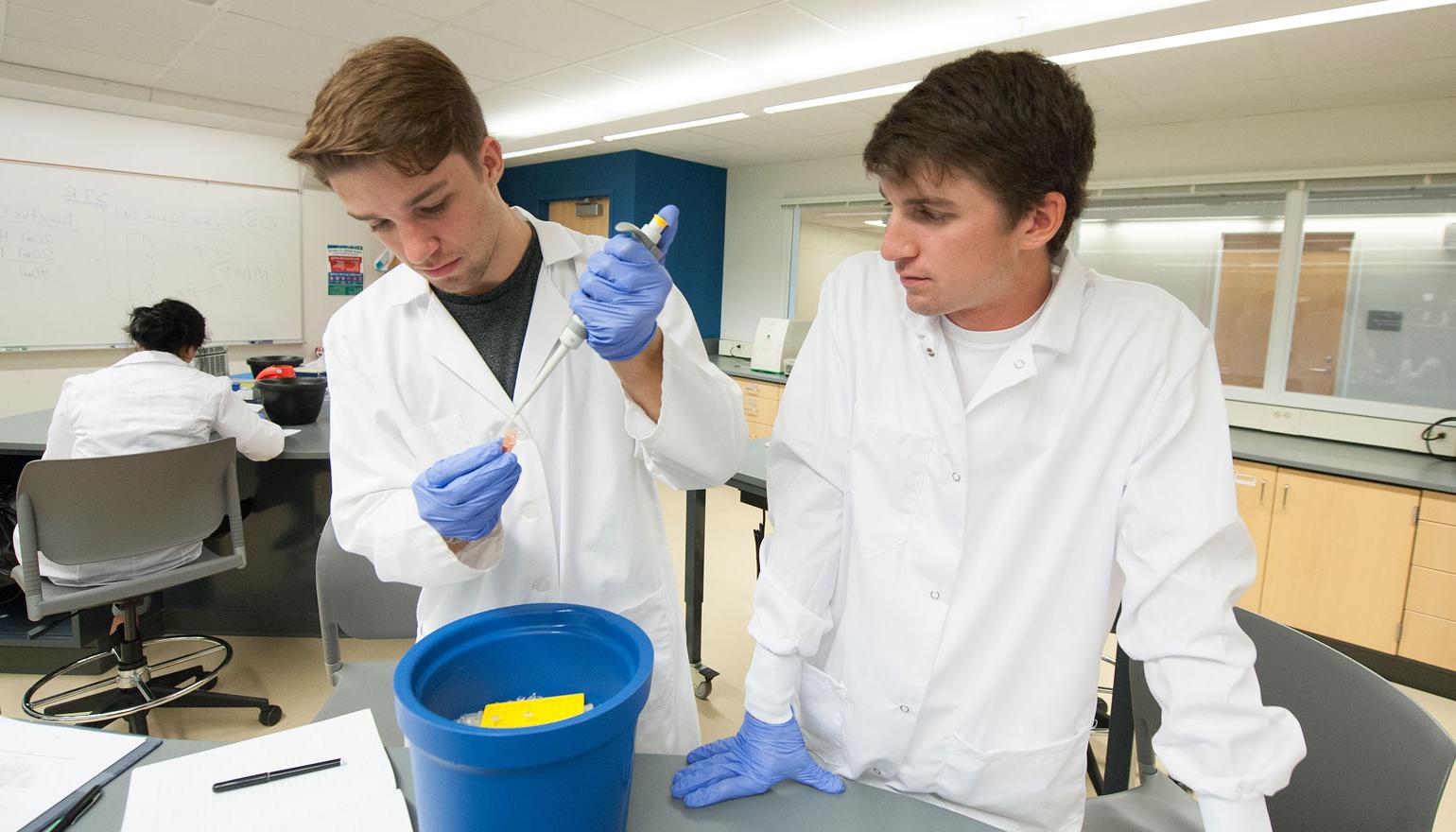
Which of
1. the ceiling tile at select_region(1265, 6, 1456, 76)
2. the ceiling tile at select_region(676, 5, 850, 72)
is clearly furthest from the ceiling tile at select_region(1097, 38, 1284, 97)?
the ceiling tile at select_region(676, 5, 850, 72)

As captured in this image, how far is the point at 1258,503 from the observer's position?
10.4 feet

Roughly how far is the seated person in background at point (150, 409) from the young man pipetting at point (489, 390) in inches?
66.2

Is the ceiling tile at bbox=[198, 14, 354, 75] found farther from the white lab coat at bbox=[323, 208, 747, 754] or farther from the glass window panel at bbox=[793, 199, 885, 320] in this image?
the glass window panel at bbox=[793, 199, 885, 320]

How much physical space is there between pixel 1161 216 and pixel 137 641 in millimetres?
5068

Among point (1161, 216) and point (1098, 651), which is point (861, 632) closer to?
point (1098, 651)

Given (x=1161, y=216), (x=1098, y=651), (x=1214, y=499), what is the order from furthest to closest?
1. (x=1161, y=216)
2. (x=1098, y=651)
3. (x=1214, y=499)

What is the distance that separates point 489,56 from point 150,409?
234 cm

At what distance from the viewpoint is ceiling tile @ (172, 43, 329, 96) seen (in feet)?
12.7

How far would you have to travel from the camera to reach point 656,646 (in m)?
1.14

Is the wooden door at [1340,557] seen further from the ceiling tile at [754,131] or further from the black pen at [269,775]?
the black pen at [269,775]

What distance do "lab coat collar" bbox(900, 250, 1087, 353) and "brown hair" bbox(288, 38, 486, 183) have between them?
0.66 metres

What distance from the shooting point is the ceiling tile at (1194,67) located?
2.90m

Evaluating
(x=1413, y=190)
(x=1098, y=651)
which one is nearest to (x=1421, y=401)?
(x=1413, y=190)

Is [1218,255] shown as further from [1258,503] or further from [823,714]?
[823,714]
